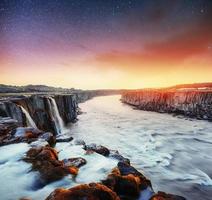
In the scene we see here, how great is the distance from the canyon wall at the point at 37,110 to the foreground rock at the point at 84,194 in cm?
549

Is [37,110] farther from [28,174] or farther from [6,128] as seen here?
→ [28,174]

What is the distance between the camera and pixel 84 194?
3.02 meters

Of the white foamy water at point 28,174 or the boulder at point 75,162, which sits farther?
the boulder at point 75,162

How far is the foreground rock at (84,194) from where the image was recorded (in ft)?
9.57

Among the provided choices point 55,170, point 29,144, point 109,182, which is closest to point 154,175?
point 109,182

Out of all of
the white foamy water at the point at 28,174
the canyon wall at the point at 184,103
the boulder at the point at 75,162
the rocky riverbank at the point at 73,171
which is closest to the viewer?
the rocky riverbank at the point at 73,171

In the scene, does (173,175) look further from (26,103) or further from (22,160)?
(26,103)

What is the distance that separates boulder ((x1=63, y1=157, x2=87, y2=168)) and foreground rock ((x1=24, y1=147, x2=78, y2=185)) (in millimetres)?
258

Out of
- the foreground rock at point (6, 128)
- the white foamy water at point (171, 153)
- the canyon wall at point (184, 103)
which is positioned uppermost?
the foreground rock at point (6, 128)

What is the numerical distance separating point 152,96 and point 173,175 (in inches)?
948

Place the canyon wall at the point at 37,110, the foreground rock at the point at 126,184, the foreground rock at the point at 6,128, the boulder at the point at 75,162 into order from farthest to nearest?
the canyon wall at the point at 37,110 → the foreground rock at the point at 6,128 → the boulder at the point at 75,162 → the foreground rock at the point at 126,184

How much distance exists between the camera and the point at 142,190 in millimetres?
4047

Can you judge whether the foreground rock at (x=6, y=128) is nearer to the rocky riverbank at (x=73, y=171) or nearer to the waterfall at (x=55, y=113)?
the rocky riverbank at (x=73, y=171)

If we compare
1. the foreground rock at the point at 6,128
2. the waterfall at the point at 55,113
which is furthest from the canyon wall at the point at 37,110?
the foreground rock at the point at 6,128
